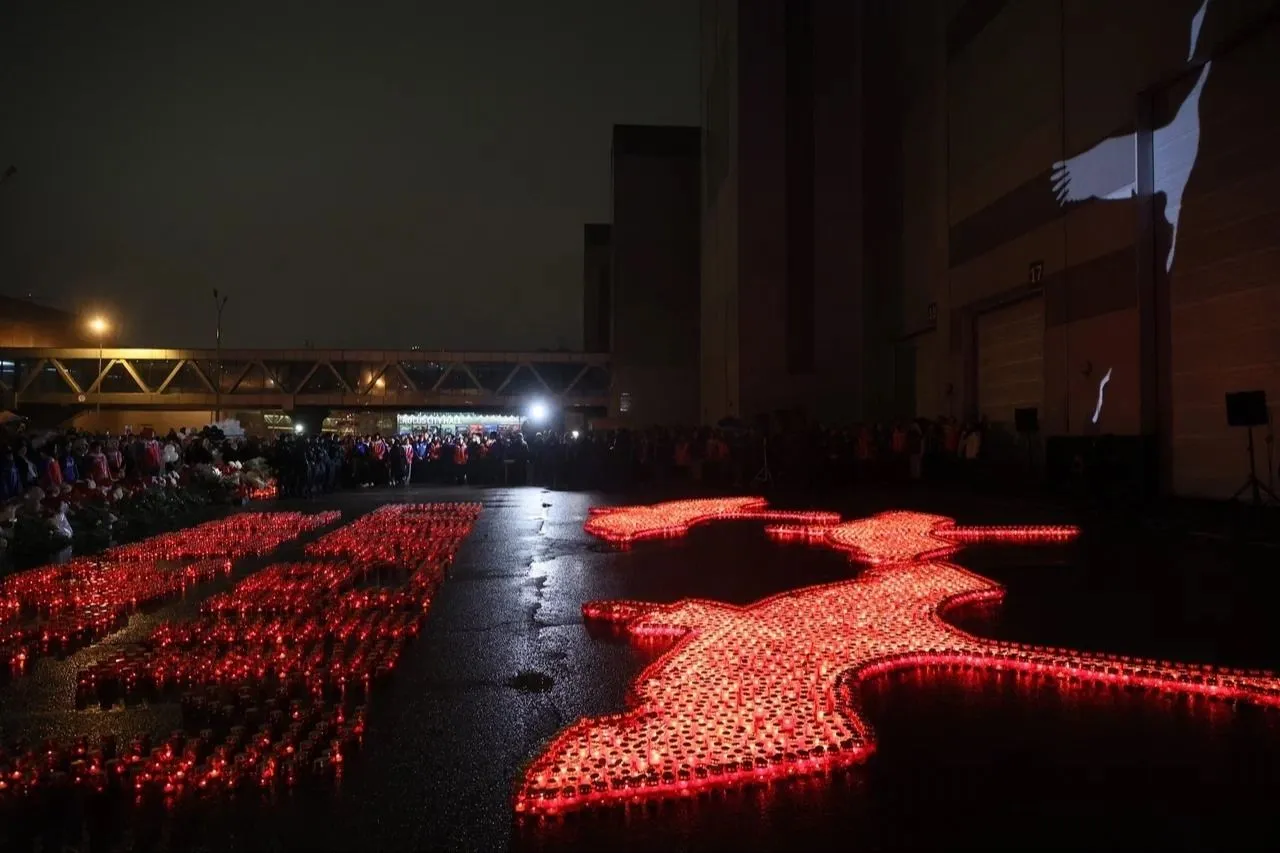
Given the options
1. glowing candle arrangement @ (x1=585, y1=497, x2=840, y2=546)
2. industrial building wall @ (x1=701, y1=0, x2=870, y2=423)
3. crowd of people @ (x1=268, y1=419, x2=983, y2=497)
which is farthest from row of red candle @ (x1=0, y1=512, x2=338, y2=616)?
industrial building wall @ (x1=701, y1=0, x2=870, y2=423)

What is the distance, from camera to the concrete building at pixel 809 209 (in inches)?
1334

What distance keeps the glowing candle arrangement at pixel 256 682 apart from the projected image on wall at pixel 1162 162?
16.0 m

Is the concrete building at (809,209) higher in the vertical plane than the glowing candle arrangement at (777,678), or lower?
higher

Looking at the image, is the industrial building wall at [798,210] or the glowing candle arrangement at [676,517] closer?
the glowing candle arrangement at [676,517]

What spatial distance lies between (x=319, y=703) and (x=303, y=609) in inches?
124

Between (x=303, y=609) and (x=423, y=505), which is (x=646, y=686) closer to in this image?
(x=303, y=609)

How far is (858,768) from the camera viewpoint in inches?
187

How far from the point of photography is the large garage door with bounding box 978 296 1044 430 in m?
22.5

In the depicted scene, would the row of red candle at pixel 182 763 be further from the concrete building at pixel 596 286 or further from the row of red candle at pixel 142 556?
the concrete building at pixel 596 286

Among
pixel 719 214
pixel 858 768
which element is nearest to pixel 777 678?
pixel 858 768

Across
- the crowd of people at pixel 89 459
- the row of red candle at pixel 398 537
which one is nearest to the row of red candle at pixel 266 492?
the crowd of people at pixel 89 459

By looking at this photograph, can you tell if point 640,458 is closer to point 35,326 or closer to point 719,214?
point 719,214

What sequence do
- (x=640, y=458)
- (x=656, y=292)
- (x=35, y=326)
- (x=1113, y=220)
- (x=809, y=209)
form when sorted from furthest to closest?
1. (x=35, y=326)
2. (x=656, y=292)
3. (x=809, y=209)
4. (x=640, y=458)
5. (x=1113, y=220)

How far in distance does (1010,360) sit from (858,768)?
70.3 feet
